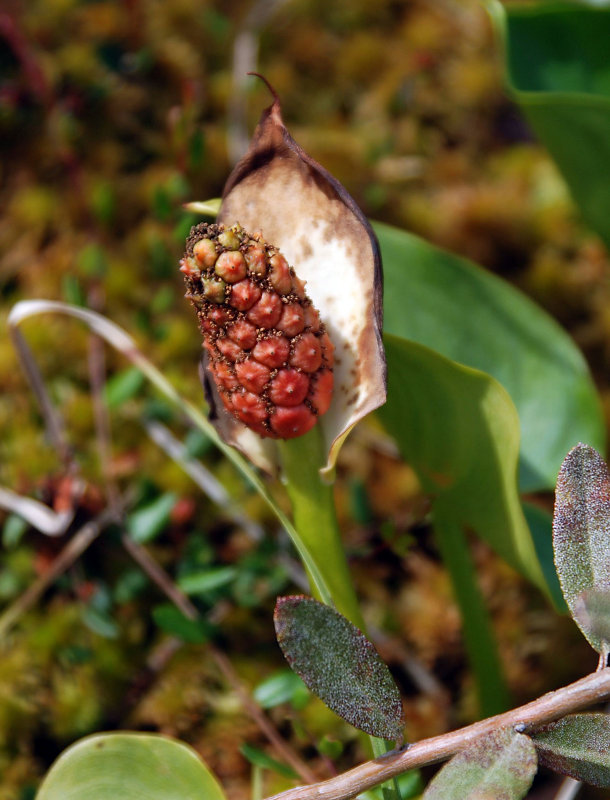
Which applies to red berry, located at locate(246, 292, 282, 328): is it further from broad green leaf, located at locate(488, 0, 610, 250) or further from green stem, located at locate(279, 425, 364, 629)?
broad green leaf, located at locate(488, 0, 610, 250)

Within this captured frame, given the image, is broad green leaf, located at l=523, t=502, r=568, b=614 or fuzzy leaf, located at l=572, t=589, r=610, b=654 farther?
broad green leaf, located at l=523, t=502, r=568, b=614

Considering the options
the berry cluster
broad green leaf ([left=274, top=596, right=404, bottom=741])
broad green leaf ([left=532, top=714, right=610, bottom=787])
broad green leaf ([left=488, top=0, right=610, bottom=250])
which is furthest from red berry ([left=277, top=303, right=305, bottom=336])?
broad green leaf ([left=488, top=0, right=610, bottom=250])

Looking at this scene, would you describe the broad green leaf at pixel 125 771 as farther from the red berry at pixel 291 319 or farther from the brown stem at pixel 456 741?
the red berry at pixel 291 319

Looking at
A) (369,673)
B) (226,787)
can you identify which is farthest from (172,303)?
(369,673)

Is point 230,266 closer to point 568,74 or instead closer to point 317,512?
point 317,512

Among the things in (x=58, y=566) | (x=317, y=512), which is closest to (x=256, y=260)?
(x=317, y=512)

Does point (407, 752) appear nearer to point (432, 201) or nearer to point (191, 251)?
point (191, 251)
